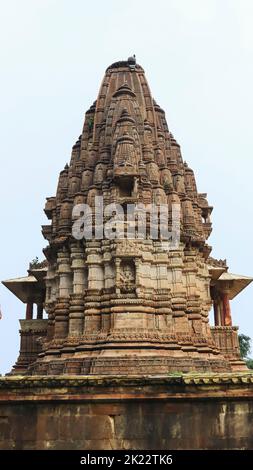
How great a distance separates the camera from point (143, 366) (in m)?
15.5

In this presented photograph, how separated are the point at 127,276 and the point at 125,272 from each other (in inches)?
6.3

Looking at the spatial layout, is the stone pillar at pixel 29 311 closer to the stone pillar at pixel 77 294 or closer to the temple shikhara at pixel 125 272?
the temple shikhara at pixel 125 272

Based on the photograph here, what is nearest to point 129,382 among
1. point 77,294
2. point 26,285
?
point 77,294

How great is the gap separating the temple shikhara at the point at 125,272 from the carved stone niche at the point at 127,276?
0.03m

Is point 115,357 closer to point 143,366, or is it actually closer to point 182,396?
A: point 143,366

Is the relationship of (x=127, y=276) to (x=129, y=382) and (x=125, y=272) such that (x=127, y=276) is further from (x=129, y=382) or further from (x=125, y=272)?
(x=129, y=382)

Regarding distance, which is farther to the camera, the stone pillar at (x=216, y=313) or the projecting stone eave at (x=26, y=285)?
the stone pillar at (x=216, y=313)

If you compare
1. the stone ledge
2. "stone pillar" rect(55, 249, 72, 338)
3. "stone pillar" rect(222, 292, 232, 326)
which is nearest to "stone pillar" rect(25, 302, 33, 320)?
"stone pillar" rect(55, 249, 72, 338)

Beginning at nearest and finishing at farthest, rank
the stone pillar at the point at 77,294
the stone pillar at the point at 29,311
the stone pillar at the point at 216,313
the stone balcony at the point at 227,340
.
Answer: the stone pillar at the point at 77,294
the stone balcony at the point at 227,340
the stone pillar at the point at 29,311
the stone pillar at the point at 216,313

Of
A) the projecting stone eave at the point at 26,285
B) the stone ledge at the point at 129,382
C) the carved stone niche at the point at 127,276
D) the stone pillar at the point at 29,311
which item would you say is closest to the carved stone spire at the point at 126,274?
the carved stone niche at the point at 127,276

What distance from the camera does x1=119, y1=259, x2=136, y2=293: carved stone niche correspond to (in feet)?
55.9

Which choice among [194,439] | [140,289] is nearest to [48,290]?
[140,289]

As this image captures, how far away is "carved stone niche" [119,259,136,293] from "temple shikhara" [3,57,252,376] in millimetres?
35

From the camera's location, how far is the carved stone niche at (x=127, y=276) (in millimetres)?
17031
